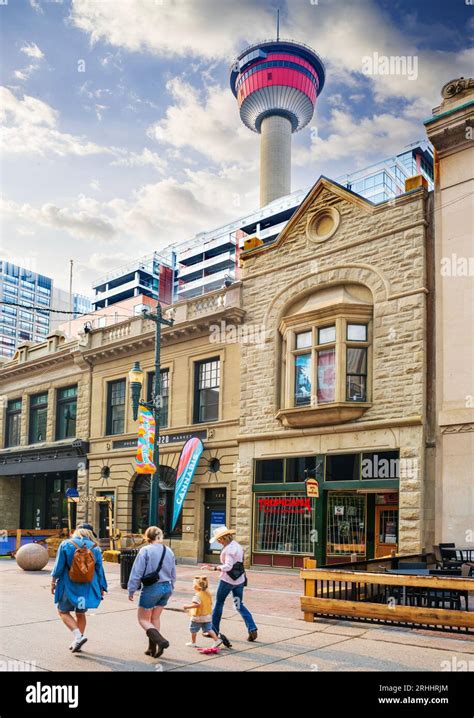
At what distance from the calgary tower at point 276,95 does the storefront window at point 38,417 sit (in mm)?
98587

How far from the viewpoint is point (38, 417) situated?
34688mm

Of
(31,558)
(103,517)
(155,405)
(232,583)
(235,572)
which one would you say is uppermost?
(155,405)

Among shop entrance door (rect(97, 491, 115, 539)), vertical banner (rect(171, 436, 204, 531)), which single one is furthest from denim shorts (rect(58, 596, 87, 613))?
shop entrance door (rect(97, 491, 115, 539))

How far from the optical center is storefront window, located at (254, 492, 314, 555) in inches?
830

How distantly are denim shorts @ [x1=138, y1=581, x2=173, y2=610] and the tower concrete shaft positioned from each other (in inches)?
4814

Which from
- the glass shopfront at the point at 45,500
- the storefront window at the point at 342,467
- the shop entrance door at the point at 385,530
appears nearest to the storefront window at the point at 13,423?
the glass shopfront at the point at 45,500

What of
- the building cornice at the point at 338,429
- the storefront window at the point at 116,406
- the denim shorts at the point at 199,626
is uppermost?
the storefront window at the point at 116,406

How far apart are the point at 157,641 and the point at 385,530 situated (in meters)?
11.7

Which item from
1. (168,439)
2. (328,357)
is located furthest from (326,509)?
(168,439)

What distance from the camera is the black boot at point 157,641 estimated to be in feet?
29.2

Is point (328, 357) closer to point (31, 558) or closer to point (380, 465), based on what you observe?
point (380, 465)

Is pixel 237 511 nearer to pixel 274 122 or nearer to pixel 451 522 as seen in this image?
pixel 451 522

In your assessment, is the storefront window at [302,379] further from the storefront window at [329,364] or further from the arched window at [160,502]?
the arched window at [160,502]

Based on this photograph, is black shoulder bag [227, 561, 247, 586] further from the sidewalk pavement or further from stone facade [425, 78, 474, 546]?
stone facade [425, 78, 474, 546]
